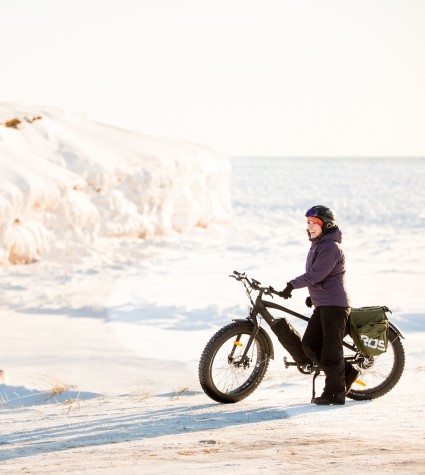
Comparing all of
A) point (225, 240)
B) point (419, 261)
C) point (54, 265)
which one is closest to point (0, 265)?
point (54, 265)

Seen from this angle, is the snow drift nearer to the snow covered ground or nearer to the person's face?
the snow covered ground

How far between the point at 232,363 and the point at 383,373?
1.10 metres

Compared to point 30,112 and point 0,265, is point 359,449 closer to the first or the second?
point 0,265

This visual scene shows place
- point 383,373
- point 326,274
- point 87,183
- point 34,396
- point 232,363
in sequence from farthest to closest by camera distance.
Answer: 1. point 87,183
2. point 34,396
3. point 383,373
4. point 232,363
5. point 326,274

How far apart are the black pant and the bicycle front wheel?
332mm

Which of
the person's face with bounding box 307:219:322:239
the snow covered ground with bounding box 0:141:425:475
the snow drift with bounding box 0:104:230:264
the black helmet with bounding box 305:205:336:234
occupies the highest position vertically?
the snow drift with bounding box 0:104:230:264

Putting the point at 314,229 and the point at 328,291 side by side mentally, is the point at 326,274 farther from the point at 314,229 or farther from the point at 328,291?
the point at 314,229

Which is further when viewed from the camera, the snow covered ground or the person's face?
the person's face

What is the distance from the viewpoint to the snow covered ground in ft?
12.5

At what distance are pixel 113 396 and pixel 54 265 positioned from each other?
31.1 ft

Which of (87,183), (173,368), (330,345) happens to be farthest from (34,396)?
(87,183)

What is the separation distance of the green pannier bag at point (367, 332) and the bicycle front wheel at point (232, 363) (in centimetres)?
59

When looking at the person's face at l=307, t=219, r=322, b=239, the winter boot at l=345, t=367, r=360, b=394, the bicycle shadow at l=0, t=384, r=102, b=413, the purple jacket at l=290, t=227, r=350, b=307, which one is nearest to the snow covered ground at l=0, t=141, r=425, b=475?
the bicycle shadow at l=0, t=384, r=102, b=413

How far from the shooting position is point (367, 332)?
504 cm
